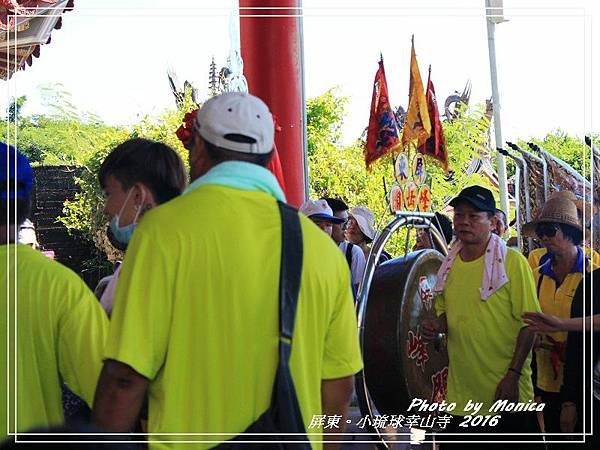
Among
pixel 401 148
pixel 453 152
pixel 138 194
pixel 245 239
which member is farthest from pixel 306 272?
pixel 453 152

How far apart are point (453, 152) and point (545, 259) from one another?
1524 centimetres

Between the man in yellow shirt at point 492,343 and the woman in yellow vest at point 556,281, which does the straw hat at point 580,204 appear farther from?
the man in yellow shirt at point 492,343

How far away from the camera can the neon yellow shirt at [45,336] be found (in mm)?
2148

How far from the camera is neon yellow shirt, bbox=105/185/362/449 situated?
1.89 meters

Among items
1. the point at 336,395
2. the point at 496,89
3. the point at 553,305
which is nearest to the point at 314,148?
the point at 496,89

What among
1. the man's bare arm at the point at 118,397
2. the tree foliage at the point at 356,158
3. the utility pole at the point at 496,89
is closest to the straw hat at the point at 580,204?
the man's bare arm at the point at 118,397

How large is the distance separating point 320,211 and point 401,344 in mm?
1362

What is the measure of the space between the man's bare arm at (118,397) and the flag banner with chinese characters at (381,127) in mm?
4373

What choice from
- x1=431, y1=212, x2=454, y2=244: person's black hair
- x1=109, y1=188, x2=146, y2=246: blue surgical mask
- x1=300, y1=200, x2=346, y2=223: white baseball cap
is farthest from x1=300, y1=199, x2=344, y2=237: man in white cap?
x1=109, y1=188, x2=146, y2=246: blue surgical mask

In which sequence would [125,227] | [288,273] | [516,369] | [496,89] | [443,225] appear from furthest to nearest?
[496,89] < [443,225] < [516,369] < [125,227] < [288,273]

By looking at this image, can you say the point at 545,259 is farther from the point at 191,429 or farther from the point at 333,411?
the point at 191,429

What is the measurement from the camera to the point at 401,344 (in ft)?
13.9

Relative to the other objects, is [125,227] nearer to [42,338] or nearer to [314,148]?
[42,338]

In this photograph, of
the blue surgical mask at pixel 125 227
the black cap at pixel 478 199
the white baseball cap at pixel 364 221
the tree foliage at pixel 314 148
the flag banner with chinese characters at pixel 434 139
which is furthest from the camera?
the tree foliage at pixel 314 148
